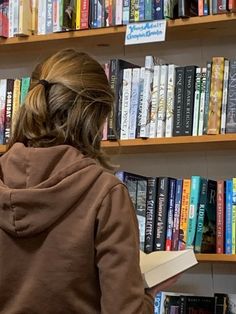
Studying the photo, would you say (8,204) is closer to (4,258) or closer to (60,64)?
(4,258)

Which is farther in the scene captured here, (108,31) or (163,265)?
(108,31)

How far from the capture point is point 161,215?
191 cm

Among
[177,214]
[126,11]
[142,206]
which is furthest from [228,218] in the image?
[126,11]

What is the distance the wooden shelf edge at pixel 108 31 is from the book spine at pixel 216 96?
113mm

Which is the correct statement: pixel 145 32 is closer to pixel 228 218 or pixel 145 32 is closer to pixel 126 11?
pixel 126 11

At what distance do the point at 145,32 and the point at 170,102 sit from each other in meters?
0.22

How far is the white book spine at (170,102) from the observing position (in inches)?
76.5

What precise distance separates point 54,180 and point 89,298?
0.22 meters

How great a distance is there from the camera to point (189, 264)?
1399mm

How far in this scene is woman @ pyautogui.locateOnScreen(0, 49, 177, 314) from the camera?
3.95ft

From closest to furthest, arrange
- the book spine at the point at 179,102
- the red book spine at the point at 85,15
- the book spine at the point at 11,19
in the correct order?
the book spine at the point at 179,102 → the red book spine at the point at 85,15 → the book spine at the point at 11,19

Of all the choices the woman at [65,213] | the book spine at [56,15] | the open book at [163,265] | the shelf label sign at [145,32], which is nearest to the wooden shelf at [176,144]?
the shelf label sign at [145,32]

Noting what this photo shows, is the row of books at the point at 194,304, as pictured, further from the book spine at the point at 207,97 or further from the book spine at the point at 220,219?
the book spine at the point at 207,97

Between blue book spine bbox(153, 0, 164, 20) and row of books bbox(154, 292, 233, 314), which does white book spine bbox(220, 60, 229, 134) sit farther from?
row of books bbox(154, 292, 233, 314)
